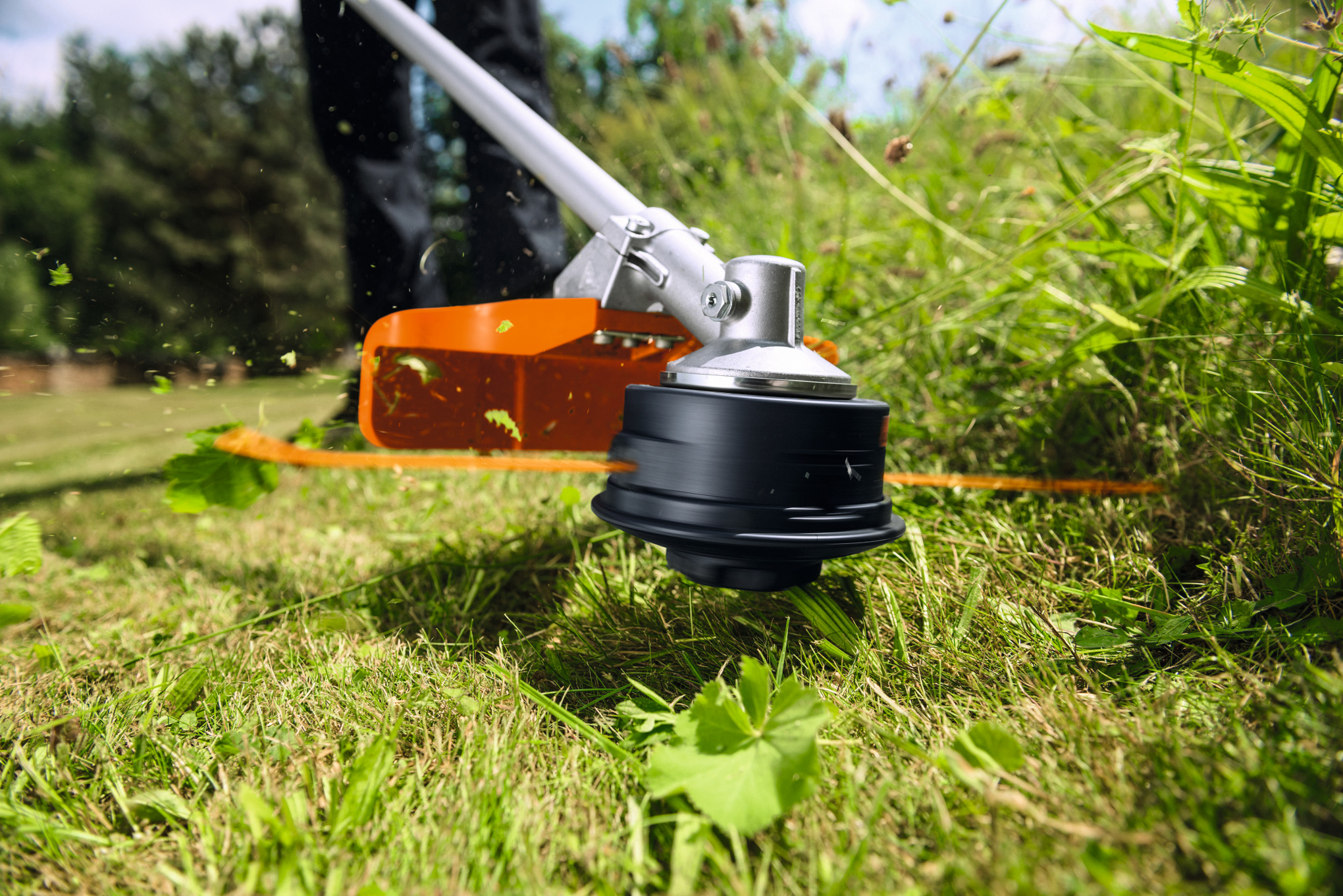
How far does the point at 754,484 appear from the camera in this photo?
3.03 feet

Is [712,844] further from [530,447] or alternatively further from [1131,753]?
[530,447]

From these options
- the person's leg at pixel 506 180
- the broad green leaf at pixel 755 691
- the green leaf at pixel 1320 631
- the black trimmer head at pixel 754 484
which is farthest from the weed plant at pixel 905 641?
the person's leg at pixel 506 180

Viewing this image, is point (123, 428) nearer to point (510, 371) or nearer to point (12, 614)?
point (12, 614)

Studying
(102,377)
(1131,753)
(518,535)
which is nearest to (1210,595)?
(1131,753)

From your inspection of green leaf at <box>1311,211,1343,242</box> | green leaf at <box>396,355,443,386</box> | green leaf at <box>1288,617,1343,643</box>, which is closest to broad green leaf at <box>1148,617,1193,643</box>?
green leaf at <box>1288,617,1343,643</box>

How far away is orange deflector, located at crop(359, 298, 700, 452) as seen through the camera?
1.15 meters

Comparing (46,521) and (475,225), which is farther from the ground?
(475,225)

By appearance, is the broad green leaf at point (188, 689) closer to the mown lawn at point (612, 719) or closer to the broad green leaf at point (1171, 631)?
the mown lawn at point (612, 719)

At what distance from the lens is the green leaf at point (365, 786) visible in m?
0.78

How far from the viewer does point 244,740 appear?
918 millimetres

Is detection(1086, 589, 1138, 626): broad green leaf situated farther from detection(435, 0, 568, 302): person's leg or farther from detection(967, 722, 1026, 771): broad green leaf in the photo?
detection(435, 0, 568, 302): person's leg

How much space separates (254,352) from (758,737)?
141cm

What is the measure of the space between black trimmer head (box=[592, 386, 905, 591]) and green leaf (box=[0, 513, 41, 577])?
103 cm

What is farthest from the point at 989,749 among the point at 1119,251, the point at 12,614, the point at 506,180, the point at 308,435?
the point at 506,180
